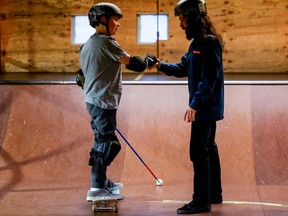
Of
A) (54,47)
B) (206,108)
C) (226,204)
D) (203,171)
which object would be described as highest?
(54,47)

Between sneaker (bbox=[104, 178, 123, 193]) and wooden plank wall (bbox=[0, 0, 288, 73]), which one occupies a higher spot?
wooden plank wall (bbox=[0, 0, 288, 73])

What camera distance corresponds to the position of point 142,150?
5293mm

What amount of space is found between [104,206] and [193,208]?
69 centimetres

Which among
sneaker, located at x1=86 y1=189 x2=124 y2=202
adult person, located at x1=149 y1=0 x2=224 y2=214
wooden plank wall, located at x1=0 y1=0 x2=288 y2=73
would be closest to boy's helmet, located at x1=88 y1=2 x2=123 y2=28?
adult person, located at x1=149 y1=0 x2=224 y2=214

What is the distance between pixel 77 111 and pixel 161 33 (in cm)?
443

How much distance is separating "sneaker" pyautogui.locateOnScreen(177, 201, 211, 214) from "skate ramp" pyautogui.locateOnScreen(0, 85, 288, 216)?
0.11m

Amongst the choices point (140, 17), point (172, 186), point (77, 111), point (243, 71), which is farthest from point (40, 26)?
point (172, 186)

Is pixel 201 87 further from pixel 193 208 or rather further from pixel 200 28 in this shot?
pixel 193 208

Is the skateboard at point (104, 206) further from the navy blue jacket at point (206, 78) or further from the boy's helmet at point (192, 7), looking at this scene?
the boy's helmet at point (192, 7)

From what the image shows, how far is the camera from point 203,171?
4035 millimetres

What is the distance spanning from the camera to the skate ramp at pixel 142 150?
4.32 meters

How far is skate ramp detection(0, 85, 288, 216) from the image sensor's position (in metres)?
4.32

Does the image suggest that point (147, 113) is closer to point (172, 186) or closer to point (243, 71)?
point (172, 186)

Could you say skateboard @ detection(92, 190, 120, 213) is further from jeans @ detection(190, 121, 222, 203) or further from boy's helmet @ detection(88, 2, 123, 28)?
boy's helmet @ detection(88, 2, 123, 28)
